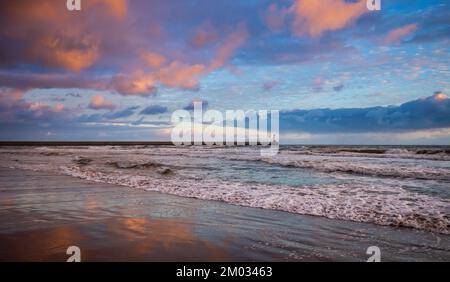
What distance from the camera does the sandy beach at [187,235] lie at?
15.9ft

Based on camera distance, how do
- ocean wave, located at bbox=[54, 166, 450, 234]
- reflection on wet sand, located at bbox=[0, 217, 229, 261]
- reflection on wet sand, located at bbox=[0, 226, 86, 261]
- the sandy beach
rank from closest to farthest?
reflection on wet sand, located at bbox=[0, 226, 86, 261] < reflection on wet sand, located at bbox=[0, 217, 229, 261] < the sandy beach < ocean wave, located at bbox=[54, 166, 450, 234]

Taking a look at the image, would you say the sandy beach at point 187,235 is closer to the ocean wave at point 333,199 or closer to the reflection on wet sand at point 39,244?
the reflection on wet sand at point 39,244

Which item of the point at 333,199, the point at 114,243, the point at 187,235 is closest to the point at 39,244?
the point at 114,243

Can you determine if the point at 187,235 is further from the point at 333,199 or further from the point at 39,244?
the point at 333,199

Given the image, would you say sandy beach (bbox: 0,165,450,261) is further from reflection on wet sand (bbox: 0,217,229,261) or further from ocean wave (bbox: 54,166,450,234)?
ocean wave (bbox: 54,166,450,234)

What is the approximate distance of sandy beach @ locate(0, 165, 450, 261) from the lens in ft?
15.9

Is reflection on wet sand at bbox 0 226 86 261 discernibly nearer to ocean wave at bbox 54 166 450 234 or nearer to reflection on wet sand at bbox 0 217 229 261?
reflection on wet sand at bbox 0 217 229 261

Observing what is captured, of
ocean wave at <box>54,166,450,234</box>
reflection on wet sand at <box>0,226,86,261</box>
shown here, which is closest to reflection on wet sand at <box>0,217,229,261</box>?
reflection on wet sand at <box>0,226,86,261</box>

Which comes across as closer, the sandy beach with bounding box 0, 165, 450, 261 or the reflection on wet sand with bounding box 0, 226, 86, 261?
the reflection on wet sand with bounding box 0, 226, 86, 261

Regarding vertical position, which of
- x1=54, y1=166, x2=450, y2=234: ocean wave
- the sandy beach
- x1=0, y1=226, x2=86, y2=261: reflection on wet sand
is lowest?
x1=54, y1=166, x2=450, y2=234: ocean wave

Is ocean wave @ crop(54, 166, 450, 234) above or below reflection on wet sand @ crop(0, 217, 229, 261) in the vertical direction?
below

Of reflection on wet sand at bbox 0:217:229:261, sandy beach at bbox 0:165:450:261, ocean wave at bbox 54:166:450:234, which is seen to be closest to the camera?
reflection on wet sand at bbox 0:217:229:261

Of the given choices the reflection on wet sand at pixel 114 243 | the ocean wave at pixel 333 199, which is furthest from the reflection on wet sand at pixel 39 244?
the ocean wave at pixel 333 199

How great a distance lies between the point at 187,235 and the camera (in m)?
5.83
